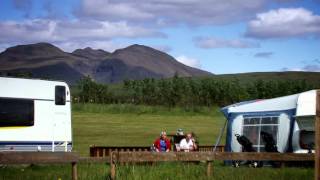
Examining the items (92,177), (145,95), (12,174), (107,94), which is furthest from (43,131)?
(107,94)

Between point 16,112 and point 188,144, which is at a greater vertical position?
point 16,112

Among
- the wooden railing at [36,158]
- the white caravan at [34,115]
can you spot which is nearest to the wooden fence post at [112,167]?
the wooden railing at [36,158]

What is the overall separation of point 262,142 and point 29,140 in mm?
7799

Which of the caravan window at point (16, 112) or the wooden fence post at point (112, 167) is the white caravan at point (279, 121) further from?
the wooden fence post at point (112, 167)

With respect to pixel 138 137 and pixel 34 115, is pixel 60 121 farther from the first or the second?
pixel 138 137

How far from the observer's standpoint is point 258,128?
20.9m

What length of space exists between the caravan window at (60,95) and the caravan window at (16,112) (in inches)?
33.4

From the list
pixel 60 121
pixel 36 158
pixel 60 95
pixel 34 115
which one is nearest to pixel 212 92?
pixel 60 95

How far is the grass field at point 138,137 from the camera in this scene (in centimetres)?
1296

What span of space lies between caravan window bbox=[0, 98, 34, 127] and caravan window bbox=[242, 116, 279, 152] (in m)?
7.55

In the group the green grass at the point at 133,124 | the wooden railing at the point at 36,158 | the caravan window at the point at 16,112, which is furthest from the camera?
the green grass at the point at 133,124

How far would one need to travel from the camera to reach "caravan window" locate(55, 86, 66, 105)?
1927 centimetres

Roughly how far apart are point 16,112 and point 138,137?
28.2m

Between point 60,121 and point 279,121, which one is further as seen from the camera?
point 279,121
